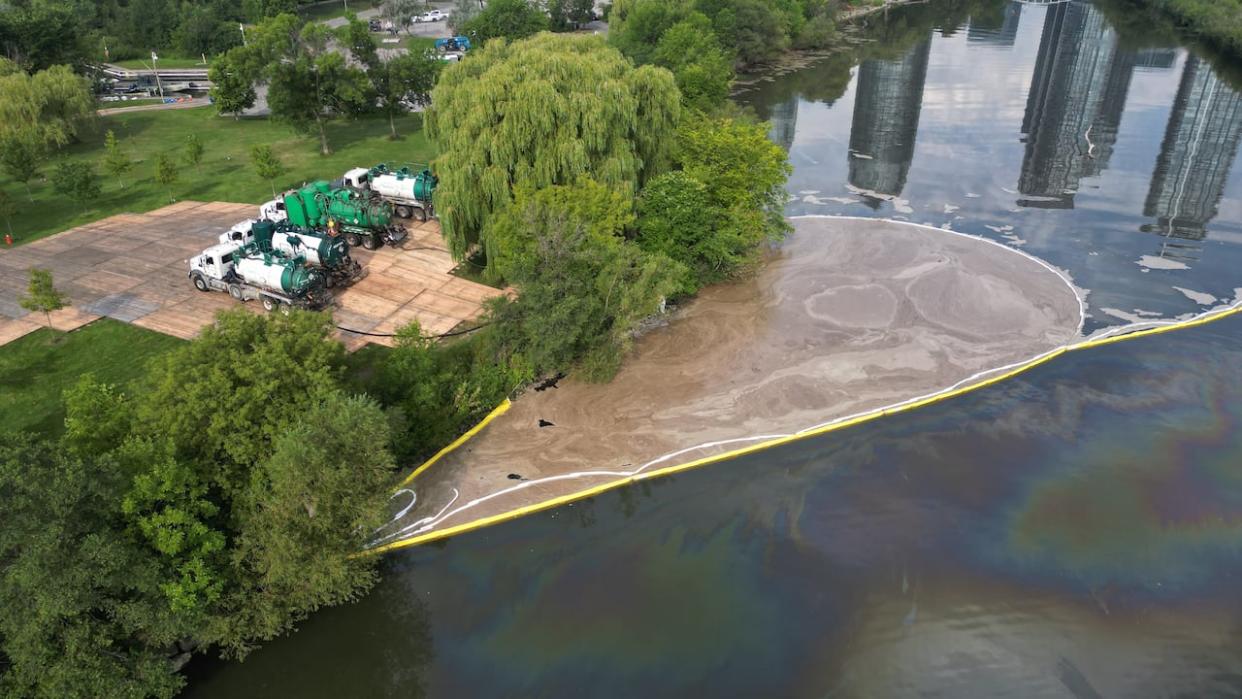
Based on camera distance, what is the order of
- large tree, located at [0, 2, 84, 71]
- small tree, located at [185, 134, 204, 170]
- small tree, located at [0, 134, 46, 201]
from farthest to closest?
large tree, located at [0, 2, 84, 71]
small tree, located at [185, 134, 204, 170]
small tree, located at [0, 134, 46, 201]

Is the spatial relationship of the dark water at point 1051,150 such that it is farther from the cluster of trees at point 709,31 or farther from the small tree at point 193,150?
the small tree at point 193,150

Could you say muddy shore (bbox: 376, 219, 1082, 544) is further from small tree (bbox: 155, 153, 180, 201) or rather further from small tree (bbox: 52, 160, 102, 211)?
small tree (bbox: 52, 160, 102, 211)

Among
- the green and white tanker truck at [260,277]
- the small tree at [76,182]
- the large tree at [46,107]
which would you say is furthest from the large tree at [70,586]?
the large tree at [46,107]

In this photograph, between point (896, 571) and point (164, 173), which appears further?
point (164, 173)

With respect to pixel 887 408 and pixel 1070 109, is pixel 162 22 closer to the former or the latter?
pixel 887 408

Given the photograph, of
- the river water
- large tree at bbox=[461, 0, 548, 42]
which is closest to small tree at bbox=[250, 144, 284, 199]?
the river water

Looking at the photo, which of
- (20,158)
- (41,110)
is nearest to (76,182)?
(20,158)
